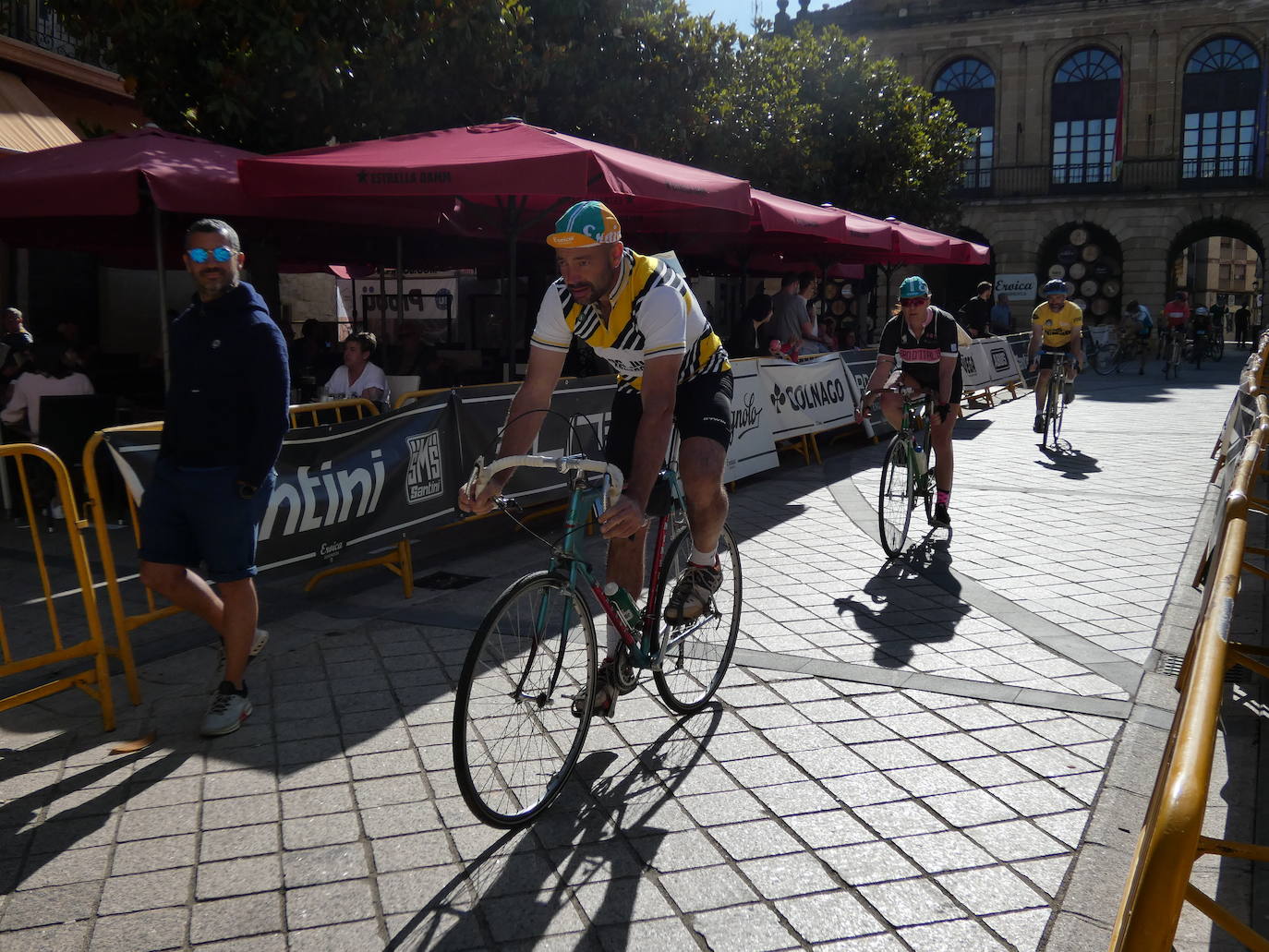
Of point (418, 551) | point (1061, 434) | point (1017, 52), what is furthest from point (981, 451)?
point (1017, 52)

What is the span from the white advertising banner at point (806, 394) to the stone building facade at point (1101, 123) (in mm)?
33560

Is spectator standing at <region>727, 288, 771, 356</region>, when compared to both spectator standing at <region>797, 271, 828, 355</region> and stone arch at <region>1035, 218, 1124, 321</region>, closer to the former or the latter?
spectator standing at <region>797, 271, 828, 355</region>

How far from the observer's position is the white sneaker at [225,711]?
14.1 feet

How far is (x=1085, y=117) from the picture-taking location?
4300 centimetres

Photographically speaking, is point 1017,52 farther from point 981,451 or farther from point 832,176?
point 981,451

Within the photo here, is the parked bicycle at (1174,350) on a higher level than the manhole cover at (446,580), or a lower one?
higher

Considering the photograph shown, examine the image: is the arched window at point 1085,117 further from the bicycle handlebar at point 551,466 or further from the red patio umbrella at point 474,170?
the bicycle handlebar at point 551,466

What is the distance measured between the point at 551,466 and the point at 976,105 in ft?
150

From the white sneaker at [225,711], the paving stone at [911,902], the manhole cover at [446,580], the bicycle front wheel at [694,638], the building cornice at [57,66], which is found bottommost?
the paving stone at [911,902]

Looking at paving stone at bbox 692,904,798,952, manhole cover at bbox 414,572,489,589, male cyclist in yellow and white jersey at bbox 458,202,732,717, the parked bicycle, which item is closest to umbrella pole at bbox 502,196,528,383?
manhole cover at bbox 414,572,489,589

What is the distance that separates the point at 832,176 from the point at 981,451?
14.9 metres

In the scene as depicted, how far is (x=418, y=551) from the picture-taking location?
767cm

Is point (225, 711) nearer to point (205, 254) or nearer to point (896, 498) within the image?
point (205, 254)

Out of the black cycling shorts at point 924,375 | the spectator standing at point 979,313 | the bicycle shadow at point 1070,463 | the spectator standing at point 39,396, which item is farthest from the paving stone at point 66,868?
the spectator standing at point 979,313
